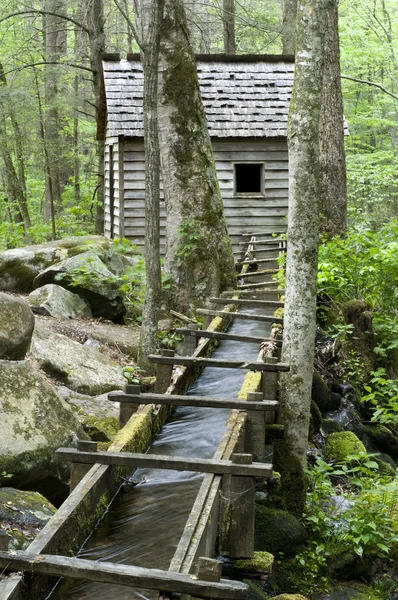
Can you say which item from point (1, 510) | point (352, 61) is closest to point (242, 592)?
point (1, 510)

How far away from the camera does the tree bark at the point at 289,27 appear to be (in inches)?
882

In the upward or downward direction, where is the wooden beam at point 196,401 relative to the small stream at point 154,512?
upward

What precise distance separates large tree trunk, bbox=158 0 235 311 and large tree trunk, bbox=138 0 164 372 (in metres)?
1.63

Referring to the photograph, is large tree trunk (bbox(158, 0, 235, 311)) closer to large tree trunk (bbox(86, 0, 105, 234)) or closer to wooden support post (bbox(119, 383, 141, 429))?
wooden support post (bbox(119, 383, 141, 429))

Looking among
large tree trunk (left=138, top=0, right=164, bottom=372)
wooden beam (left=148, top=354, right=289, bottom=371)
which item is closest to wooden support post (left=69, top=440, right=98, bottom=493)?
wooden beam (left=148, top=354, right=289, bottom=371)

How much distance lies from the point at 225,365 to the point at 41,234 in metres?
14.2

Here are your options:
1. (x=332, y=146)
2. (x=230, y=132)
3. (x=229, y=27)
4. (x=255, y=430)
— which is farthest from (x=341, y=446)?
(x=229, y=27)

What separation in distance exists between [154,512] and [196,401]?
1243 mm

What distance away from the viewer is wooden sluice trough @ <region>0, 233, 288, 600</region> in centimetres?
354

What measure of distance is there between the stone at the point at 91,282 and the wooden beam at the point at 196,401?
5.77 m

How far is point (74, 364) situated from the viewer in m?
9.23

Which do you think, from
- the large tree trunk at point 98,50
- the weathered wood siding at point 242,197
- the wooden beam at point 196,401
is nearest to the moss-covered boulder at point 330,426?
the wooden beam at point 196,401

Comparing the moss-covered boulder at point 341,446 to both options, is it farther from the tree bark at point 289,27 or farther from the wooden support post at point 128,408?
the tree bark at point 289,27

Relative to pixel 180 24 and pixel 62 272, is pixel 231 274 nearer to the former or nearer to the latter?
pixel 62 272
